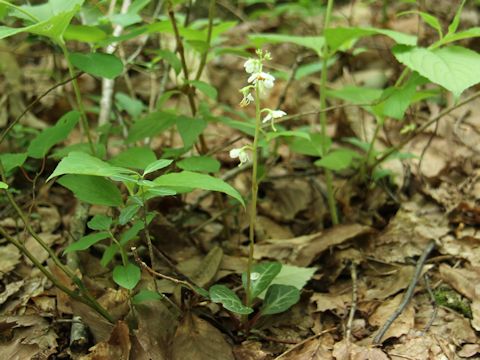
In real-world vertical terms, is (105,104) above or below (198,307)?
above

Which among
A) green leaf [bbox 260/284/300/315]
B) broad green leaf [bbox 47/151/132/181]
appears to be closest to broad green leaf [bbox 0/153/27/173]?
broad green leaf [bbox 47/151/132/181]

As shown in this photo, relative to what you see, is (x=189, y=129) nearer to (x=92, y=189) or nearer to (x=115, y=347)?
(x=92, y=189)

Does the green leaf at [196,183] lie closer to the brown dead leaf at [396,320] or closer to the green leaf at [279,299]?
the green leaf at [279,299]

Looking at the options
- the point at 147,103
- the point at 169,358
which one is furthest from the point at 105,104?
the point at 169,358

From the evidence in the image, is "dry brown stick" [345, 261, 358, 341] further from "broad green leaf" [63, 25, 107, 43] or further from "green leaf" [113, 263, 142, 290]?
"broad green leaf" [63, 25, 107, 43]

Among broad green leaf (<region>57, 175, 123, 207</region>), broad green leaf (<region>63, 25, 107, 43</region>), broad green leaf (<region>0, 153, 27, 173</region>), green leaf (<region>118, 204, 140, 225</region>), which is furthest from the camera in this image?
broad green leaf (<region>63, 25, 107, 43</region>)

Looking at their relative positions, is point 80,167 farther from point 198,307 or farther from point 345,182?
point 345,182
